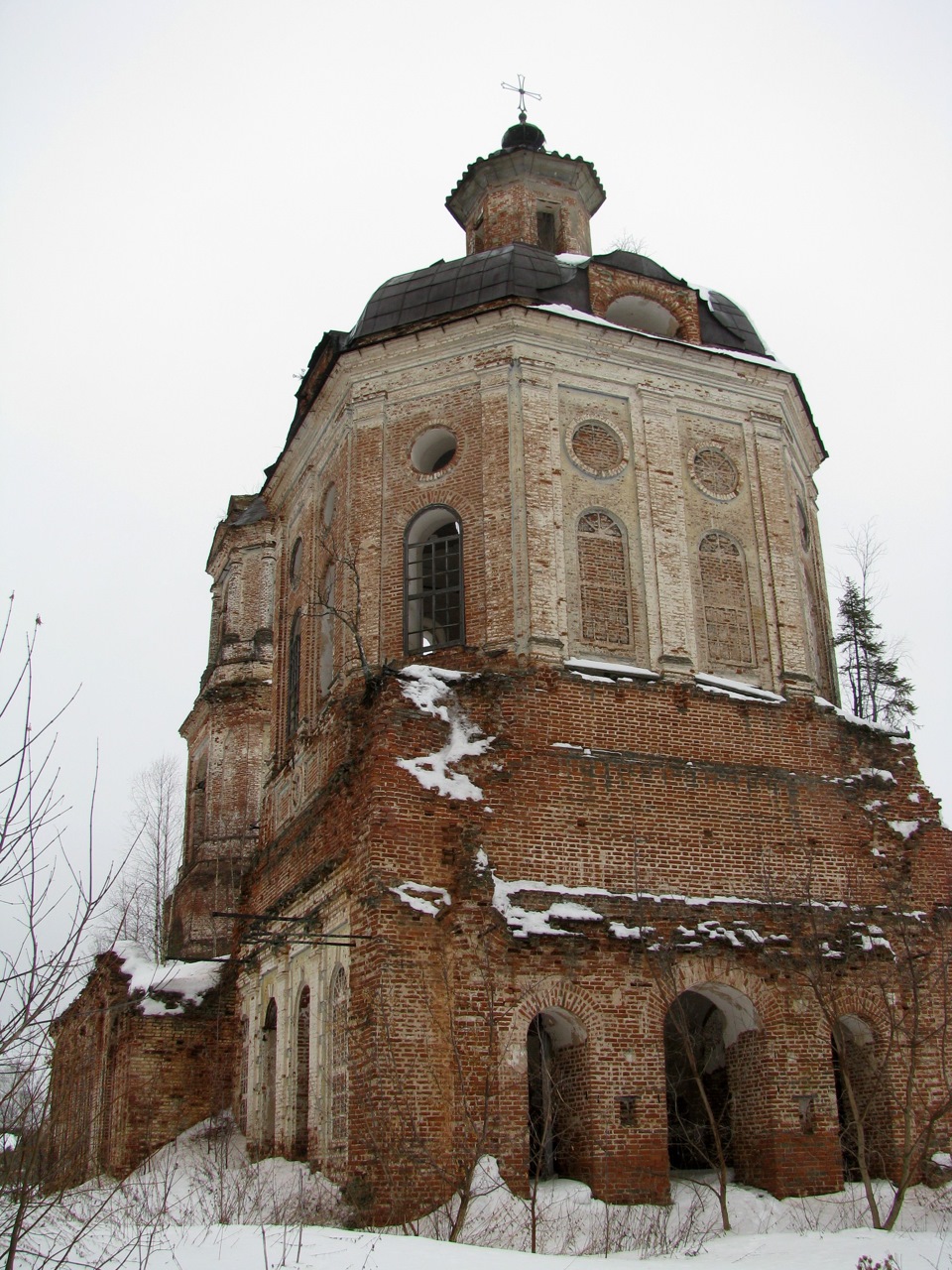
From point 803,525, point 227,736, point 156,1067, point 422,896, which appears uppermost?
point 227,736

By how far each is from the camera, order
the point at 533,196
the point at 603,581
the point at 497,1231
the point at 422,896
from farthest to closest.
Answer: the point at 533,196 < the point at 603,581 < the point at 422,896 < the point at 497,1231

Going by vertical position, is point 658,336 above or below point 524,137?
below

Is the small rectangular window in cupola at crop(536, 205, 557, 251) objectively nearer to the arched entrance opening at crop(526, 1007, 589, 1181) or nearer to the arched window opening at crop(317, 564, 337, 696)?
the arched window opening at crop(317, 564, 337, 696)

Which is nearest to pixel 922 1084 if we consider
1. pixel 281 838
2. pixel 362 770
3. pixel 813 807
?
pixel 813 807

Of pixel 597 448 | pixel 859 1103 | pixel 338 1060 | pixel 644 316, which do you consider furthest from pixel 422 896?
pixel 644 316

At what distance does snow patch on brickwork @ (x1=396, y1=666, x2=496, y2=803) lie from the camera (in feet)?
41.5

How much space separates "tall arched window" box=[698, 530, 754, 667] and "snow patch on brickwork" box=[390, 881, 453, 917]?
4.81 m

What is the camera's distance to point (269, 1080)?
1489 centimetres

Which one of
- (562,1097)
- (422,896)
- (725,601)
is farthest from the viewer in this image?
(725,601)

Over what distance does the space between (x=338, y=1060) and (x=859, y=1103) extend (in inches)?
212

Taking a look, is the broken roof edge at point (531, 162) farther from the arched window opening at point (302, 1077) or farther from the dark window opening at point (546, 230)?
the arched window opening at point (302, 1077)

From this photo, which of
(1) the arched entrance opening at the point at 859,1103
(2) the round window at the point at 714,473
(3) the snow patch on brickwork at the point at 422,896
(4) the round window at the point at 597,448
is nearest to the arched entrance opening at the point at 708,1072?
(1) the arched entrance opening at the point at 859,1103

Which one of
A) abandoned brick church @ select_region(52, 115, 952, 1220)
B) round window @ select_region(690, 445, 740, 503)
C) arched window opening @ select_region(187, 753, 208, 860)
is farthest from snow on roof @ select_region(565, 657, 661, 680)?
arched window opening @ select_region(187, 753, 208, 860)

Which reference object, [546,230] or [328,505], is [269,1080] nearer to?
[328,505]
